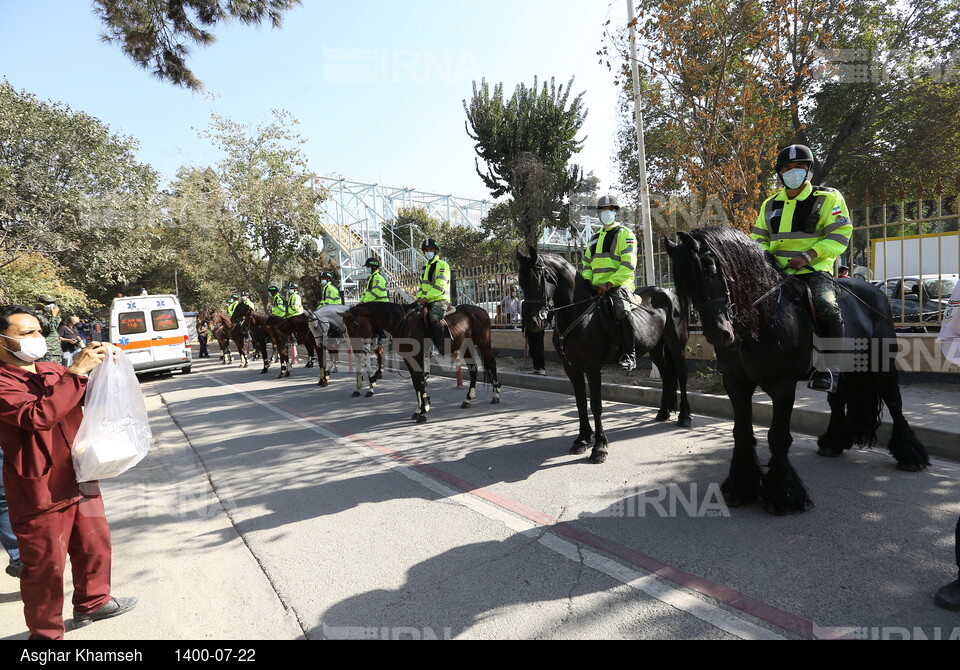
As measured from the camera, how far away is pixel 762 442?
5348mm

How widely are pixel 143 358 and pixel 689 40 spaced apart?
1678 centimetres

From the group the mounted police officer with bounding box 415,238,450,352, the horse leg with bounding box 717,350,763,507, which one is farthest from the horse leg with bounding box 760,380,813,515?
the mounted police officer with bounding box 415,238,450,352

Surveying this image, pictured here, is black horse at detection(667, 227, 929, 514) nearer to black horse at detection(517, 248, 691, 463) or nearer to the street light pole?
black horse at detection(517, 248, 691, 463)

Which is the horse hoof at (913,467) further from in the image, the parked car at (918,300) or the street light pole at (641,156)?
the street light pole at (641,156)

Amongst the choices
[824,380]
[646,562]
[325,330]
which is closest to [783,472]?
[824,380]

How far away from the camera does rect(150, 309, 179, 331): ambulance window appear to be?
52.2 ft

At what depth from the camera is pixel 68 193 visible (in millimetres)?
19391

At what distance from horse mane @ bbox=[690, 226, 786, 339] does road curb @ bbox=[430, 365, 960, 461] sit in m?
2.57

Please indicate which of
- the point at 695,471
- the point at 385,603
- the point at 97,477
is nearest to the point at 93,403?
the point at 97,477

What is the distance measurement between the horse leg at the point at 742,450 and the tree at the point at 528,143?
16840mm

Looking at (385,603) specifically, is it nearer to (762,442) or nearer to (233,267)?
(762,442)

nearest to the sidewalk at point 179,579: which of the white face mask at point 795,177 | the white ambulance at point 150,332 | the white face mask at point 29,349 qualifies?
the white face mask at point 29,349

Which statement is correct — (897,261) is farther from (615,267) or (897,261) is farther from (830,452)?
(615,267)

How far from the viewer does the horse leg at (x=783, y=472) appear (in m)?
3.71
